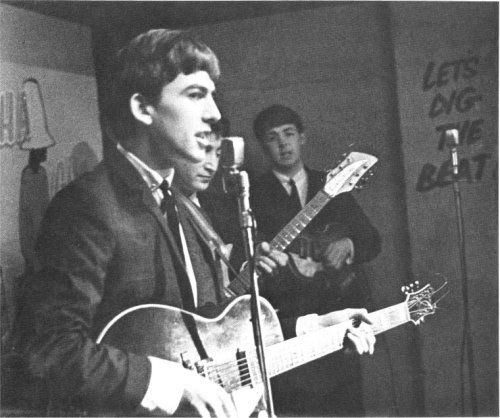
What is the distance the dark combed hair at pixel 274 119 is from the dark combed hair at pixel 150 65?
0.75 ft

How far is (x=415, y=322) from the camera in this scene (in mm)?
2498

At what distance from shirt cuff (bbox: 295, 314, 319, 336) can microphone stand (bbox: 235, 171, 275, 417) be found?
0.12 m

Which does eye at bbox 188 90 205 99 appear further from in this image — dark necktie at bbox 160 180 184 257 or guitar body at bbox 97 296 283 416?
guitar body at bbox 97 296 283 416

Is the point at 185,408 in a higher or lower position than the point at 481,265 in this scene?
lower

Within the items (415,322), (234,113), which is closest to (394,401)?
(415,322)

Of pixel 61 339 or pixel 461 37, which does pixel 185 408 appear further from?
pixel 461 37

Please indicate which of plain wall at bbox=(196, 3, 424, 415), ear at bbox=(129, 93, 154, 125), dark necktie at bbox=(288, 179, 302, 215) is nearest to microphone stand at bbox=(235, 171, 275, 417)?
dark necktie at bbox=(288, 179, 302, 215)

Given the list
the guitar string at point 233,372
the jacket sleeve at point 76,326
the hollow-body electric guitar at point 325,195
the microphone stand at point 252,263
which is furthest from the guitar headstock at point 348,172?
the jacket sleeve at point 76,326

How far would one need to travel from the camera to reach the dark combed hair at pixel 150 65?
2408mm

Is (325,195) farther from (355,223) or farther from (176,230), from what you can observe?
(176,230)

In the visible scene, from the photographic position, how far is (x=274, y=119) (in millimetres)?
2475

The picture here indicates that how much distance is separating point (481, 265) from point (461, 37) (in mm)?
731

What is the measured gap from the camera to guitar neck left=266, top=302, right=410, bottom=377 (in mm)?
2406

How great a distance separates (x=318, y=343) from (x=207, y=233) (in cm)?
48
